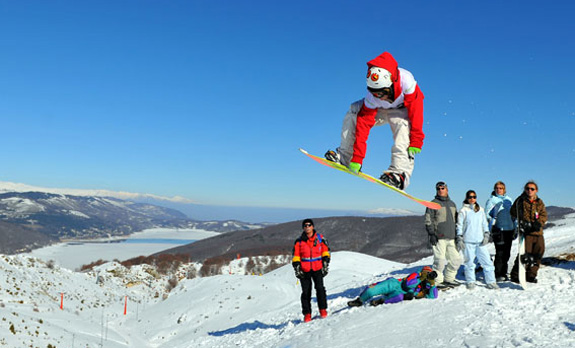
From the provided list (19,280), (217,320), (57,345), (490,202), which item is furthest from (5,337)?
(19,280)

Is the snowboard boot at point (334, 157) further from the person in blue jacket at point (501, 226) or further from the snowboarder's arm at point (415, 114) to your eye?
the person in blue jacket at point (501, 226)

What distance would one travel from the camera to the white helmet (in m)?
5.49

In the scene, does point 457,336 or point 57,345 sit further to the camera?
point 57,345

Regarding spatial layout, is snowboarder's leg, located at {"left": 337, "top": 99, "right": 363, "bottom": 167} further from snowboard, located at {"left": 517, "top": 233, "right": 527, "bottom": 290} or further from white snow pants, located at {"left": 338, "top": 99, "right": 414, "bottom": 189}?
snowboard, located at {"left": 517, "top": 233, "right": 527, "bottom": 290}

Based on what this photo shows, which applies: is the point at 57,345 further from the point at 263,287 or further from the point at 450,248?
the point at 450,248

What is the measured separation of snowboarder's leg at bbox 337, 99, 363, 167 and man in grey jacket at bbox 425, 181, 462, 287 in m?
3.03

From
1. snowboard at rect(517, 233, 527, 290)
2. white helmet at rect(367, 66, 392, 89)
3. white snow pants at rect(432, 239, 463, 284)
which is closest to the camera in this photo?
white helmet at rect(367, 66, 392, 89)

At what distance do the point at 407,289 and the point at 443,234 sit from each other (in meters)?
1.49

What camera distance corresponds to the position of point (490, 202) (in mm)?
9461

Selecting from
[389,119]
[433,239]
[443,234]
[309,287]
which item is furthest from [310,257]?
[389,119]

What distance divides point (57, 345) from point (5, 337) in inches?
64.0

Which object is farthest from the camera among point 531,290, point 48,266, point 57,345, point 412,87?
point 48,266

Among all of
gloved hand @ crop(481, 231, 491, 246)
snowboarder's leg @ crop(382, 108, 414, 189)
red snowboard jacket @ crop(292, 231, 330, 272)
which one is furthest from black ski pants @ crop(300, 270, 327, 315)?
gloved hand @ crop(481, 231, 491, 246)

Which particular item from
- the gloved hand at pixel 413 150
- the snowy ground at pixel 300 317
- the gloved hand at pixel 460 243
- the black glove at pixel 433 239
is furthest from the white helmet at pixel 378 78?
the gloved hand at pixel 460 243
